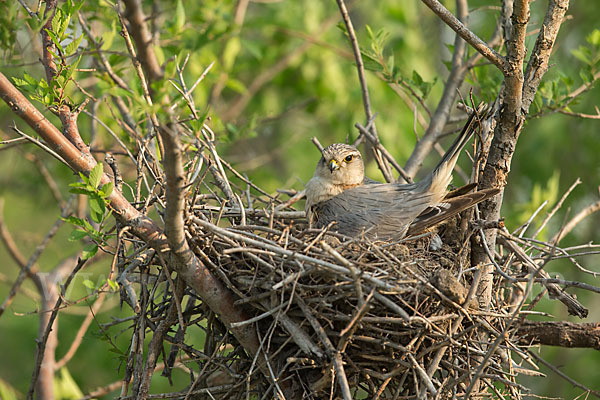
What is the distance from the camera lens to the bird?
4.77 meters

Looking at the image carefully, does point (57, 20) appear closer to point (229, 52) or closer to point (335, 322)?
point (335, 322)

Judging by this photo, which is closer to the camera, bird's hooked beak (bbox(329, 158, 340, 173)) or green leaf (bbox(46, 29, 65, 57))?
green leaf (bbox(46, 29, 65, 57))

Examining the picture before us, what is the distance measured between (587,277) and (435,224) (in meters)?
5.69

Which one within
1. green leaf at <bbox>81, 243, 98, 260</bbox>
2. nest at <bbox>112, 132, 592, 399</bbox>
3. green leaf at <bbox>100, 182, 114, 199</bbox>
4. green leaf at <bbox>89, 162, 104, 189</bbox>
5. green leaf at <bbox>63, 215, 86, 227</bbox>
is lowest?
nest at <bbox>112, 132, 592, 399</bbox>

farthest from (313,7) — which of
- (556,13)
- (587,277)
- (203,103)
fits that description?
(556,13)

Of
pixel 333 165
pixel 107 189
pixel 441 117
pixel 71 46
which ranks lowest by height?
pixel 333 165

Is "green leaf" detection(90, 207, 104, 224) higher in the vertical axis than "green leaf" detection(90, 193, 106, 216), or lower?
lower

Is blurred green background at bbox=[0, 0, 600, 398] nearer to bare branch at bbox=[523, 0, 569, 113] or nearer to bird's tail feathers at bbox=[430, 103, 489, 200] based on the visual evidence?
bird's tail feathers at bbox=[430, 103, 489, 200]

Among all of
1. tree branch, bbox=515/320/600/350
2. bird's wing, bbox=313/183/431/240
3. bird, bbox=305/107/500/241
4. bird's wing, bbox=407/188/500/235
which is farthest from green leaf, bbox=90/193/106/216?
tree branch, bbox=515/320/600/350

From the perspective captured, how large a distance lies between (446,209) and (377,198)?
0.74 metres

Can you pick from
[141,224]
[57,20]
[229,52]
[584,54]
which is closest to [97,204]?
[141,224]

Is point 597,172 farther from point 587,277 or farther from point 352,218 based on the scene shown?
point 352,218

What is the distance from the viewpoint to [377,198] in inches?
203

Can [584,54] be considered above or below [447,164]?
above
